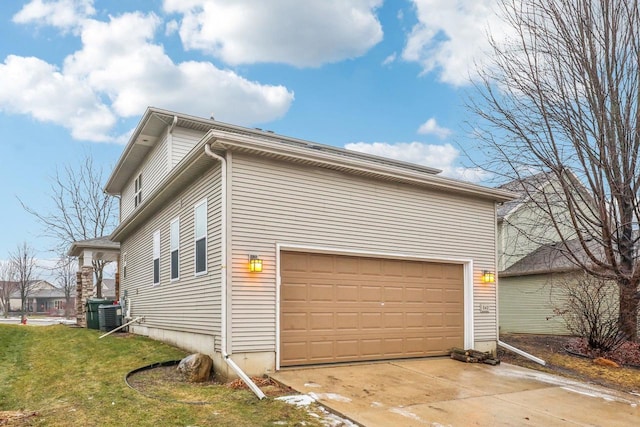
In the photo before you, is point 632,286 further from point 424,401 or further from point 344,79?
point 344,79

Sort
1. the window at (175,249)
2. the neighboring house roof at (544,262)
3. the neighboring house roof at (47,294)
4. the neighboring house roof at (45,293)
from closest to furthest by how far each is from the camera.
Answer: the window at (175,249), the neighboring house roof at (544,262), the neighboring house roof at (45,293), the neighboring house roof at (47,294)

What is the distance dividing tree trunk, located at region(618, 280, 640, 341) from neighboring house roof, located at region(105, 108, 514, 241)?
129 inches

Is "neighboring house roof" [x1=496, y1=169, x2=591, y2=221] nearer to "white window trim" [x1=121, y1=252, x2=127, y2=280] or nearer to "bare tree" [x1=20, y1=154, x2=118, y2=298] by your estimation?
"white window trim" [x1=121, y1=252, x2=127, y2=280]

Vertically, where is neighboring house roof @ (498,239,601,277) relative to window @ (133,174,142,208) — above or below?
below

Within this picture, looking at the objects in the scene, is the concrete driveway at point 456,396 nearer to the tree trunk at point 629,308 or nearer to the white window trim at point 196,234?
the white window trim at point 196,234

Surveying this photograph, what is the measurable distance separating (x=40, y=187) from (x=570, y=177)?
88.8 ft

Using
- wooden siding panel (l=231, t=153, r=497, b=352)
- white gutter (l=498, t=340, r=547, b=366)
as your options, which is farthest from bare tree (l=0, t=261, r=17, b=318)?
white gutter (l=498, t=340, r=547, b=366)

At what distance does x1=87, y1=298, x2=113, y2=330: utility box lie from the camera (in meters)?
15.3

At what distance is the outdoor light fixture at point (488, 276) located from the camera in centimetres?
1072

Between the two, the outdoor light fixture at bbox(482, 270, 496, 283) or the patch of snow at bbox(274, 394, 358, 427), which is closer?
the patch of snow at bbox(274, 394, 358, 427)

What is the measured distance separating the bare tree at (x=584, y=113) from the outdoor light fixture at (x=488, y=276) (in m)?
1.87

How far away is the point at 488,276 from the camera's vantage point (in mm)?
10773

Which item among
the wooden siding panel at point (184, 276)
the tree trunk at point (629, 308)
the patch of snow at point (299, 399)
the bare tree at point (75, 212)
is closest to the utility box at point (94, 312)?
the wooden siding panel at point (184, 276)

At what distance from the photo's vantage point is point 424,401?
6.44 metres
